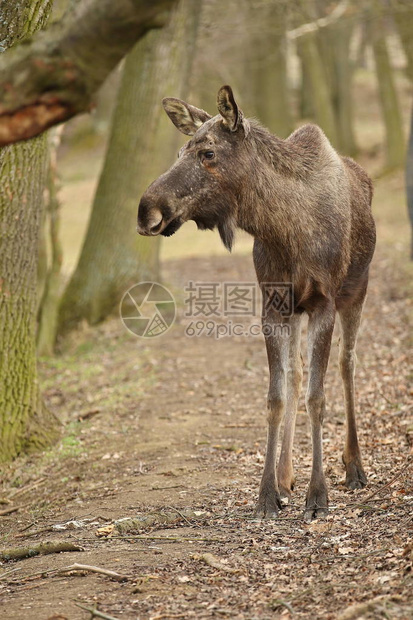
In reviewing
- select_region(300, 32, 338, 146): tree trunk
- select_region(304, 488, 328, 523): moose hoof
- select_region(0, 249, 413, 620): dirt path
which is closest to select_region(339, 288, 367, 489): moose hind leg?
select_region(0, 249, 413, 620): dirt path

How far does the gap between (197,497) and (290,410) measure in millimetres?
1129

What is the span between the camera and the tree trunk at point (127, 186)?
14.6m

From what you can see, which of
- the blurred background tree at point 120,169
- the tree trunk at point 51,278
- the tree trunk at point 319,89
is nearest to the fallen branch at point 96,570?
the blurred background tree at point 120,169

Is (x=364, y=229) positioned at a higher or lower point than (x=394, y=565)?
higher

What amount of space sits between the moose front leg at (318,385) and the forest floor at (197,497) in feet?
0.75

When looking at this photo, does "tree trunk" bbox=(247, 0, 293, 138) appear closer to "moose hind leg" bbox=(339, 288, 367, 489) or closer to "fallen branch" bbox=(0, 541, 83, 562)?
"moose hind leg" bbox=(339, 288, 367, 489)

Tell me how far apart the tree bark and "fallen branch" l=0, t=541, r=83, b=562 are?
297cm

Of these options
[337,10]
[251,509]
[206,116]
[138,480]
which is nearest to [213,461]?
[138,480]

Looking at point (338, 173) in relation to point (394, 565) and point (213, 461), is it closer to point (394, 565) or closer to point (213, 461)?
point (213, 461)

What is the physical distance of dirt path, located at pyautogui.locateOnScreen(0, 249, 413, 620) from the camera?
4.80 meters

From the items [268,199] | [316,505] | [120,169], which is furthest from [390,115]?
[316,505]

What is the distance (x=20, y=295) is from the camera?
28.9 feet

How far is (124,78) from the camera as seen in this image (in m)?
15.1

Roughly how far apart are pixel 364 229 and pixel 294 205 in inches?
52.5
